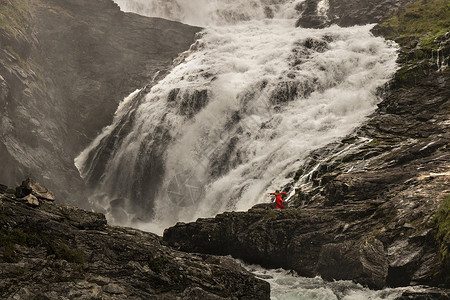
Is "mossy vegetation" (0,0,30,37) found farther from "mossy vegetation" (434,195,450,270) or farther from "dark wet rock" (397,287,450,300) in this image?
"dark wet rock" (397,287,450,300)

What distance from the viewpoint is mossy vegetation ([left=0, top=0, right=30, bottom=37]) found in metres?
40.4

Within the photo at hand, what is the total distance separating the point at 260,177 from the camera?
2888 cm

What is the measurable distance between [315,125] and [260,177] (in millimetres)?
5977

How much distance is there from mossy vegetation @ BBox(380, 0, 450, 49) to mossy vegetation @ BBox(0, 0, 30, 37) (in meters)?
34.3

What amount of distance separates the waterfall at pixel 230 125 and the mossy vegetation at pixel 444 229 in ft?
38.7

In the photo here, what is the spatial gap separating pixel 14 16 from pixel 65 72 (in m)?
7.34

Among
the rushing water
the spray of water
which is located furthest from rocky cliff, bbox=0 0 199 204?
the rushing water

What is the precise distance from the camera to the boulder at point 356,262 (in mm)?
15320

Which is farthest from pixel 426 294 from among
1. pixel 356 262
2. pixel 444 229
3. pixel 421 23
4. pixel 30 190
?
pixel 421 23

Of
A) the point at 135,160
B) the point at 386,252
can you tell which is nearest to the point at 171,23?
the point at 135,160

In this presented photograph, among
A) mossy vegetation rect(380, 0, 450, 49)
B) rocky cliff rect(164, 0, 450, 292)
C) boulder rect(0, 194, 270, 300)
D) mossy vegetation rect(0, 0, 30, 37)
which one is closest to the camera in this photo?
boulder rect(0, 194, 270, 300)

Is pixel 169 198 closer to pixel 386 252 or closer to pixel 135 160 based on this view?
pixel 135 160

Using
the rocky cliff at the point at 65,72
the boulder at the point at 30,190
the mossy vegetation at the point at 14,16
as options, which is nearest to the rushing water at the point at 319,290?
the boulder at the point at 30,190

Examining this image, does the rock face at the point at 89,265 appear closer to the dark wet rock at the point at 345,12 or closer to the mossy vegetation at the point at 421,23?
the mossy vegetation at the point at 421,23
